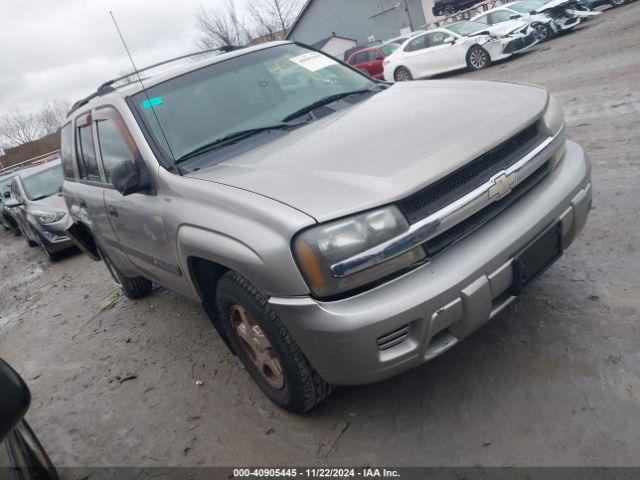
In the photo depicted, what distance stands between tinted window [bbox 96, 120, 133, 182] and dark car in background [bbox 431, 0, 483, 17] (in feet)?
113

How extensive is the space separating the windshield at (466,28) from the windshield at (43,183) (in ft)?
37.5

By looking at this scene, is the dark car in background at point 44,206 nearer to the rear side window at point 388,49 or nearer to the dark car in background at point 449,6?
the rear side window at point 388,49

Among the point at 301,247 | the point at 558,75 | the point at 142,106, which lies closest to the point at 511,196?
the point at 301,247

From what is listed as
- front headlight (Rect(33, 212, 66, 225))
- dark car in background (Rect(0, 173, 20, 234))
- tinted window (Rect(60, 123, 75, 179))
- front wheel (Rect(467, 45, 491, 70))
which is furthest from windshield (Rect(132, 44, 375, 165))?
dark car in background (Rect(0, 173, 20, 234))

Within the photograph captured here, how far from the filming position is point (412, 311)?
6.41ft

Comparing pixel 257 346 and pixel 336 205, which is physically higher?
pixel 336 205

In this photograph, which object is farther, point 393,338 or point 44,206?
point 44,206

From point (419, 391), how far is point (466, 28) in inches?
582

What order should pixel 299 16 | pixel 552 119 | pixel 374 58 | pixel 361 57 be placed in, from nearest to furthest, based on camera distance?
1. pixel 552 119
2. pixel 374 58
3. pixel 361 57
4. pixel 299 16

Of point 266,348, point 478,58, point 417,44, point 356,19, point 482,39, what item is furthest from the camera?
point 356,19

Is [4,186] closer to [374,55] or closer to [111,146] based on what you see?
[111,146]

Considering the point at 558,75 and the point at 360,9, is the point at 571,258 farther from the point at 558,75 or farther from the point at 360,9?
the point at 360,9

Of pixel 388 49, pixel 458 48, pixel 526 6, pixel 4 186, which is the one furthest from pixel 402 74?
pixel 4 186

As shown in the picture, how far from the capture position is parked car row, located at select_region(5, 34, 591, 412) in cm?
198
